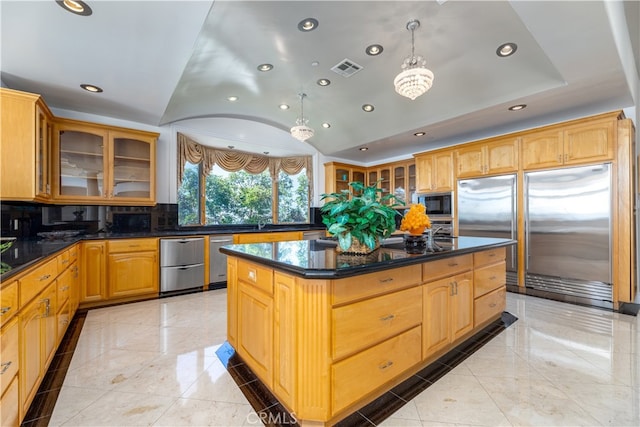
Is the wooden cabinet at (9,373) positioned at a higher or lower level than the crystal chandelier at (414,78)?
lower

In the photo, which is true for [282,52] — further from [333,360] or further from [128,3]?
[333,360]

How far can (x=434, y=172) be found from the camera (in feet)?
15.8

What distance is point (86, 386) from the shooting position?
5.81ft

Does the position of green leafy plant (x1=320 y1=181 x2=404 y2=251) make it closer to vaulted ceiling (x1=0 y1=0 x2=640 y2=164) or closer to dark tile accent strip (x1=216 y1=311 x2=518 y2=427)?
dark tile accent strip (x1=216 y1=311 x2=518 y2=427)

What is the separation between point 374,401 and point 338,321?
633 mm

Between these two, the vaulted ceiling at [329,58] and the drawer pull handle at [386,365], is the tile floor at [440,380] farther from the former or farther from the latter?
the vaulted ceiling at [329,58]

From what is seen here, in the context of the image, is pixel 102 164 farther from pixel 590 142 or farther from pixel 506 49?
pixel 590 142

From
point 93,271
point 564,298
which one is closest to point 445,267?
point 564,298

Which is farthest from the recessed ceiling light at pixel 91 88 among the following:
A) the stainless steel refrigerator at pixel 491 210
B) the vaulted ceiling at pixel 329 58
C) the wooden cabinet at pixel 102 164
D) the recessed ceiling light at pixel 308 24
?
the stainless steel refrigerator at pixel 491 210

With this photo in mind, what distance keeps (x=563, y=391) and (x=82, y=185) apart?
5.10 meters

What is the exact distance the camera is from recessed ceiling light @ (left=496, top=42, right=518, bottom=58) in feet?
8.87

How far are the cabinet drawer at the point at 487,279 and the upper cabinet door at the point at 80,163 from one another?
14.5 ft

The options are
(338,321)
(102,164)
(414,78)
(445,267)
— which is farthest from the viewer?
(102,164)

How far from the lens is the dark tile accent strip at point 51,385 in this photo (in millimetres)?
1482
